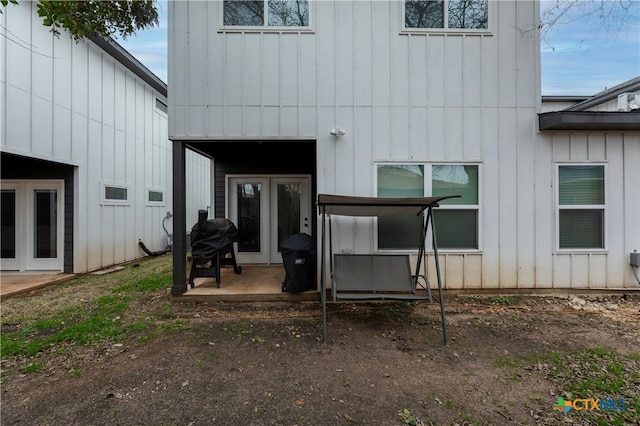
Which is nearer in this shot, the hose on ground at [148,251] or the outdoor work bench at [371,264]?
the outdoor work bench at [371,264]

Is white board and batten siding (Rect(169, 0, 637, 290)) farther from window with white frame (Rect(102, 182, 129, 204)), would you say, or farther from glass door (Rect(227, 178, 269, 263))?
window with white frame (Rect(102, 182, 129, 204))

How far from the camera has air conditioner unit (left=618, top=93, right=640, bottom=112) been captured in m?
4.53

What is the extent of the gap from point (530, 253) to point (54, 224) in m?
9.19

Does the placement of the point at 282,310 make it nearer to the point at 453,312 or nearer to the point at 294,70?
the point at 453,312

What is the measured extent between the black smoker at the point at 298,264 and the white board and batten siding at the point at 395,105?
50 cm

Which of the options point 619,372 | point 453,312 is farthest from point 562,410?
point 453,312

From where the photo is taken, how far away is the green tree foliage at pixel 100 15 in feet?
10.2

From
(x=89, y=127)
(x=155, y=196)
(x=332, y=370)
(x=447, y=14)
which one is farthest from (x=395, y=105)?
(x=155, y=196)

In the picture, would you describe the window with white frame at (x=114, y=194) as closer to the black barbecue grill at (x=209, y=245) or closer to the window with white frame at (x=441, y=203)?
the black barbecue grill at (x=209, y=245)

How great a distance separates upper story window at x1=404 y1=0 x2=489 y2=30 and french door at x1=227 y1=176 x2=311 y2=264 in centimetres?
362

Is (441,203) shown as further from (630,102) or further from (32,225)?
(32,225)

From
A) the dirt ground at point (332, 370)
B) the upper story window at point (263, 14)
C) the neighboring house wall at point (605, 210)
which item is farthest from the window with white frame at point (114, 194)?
the neighboring house wall at point (605, 210)

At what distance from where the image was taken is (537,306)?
4.35m

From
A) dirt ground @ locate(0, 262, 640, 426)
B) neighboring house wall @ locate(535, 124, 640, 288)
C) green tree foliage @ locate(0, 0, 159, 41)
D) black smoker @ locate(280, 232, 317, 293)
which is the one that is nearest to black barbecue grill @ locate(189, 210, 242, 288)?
dirt ground @ locate(0, 262, 640, 426)
